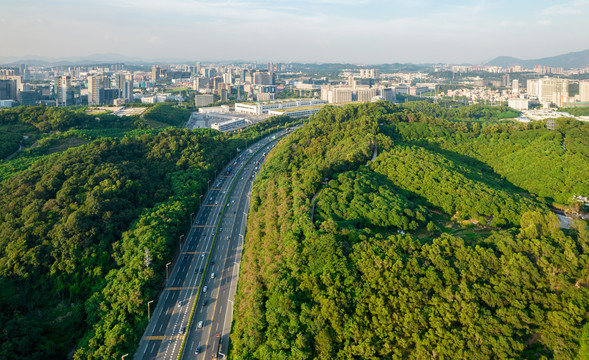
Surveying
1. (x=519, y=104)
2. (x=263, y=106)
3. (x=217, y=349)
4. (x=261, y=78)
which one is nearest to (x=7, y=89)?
(x=263, y=106)

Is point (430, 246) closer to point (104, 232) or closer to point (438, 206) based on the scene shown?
point (438, 206)

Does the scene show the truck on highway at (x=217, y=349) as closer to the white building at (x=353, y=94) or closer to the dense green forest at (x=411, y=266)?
the dense green forest at (x=411, y=266)

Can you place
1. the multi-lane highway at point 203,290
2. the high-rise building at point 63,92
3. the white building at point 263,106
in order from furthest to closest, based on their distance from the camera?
Answer: the high-rise building at point 63,92, the white building at point 263,106, the multi-lane highway at point 203,290

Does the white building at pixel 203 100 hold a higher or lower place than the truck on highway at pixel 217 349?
higher

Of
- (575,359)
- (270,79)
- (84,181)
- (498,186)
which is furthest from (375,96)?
(575,359)

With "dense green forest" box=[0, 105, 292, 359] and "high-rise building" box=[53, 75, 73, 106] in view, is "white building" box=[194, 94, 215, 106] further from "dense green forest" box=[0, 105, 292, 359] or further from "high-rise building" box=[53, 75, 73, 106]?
"dense green forest" box=[0, 105, 292, 359]

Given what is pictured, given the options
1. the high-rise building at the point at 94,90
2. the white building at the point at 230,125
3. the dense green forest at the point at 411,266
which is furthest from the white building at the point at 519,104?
the high-rise building at the point at 94,90

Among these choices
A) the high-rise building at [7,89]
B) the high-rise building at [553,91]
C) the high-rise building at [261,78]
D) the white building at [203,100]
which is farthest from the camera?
the high-rise building at [261,78]

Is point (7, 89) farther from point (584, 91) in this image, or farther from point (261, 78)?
point (584, 91)
